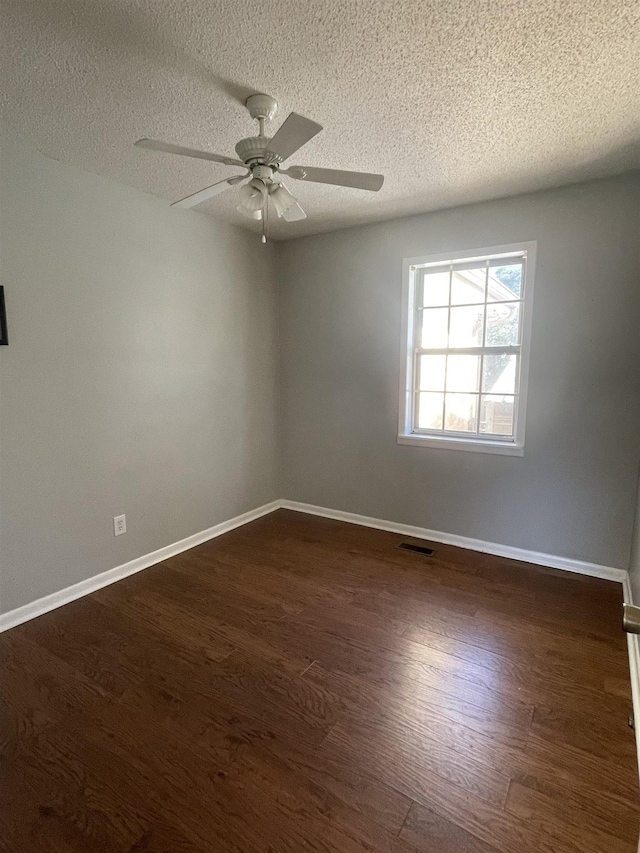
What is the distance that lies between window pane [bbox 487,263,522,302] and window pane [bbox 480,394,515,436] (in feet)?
2.28

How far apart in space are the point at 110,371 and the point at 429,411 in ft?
7.56

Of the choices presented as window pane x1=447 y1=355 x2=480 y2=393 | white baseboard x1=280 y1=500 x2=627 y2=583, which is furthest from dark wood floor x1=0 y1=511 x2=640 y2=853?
window pane x1=447 y1=355 x2=480 y2=393

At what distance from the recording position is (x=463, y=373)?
322 centimetres

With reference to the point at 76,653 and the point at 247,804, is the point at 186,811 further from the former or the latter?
the point at 76,653

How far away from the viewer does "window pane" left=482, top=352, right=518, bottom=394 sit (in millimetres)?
3014

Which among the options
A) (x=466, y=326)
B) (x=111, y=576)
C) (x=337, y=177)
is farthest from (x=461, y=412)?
(x=111, y=576)

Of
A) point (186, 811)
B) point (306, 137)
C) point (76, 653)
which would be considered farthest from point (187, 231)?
point (186, 811)

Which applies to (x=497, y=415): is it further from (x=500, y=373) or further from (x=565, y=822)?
(x=565, y=822)

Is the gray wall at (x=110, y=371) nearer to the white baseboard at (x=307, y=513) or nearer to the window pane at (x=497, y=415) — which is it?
the white baseboard at (x=307, y=513)

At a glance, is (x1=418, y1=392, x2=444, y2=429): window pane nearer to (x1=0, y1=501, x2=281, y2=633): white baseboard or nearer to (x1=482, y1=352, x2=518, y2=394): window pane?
(x1=482, y1=352, x2=518, y2=394): window pane

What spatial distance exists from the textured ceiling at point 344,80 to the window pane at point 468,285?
0.71m

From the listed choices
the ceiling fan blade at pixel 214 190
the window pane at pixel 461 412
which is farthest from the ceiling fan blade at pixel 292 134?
the window pane at pixel 461 412

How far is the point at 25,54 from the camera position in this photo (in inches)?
60.0

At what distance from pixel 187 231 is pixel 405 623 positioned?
9.46ft
